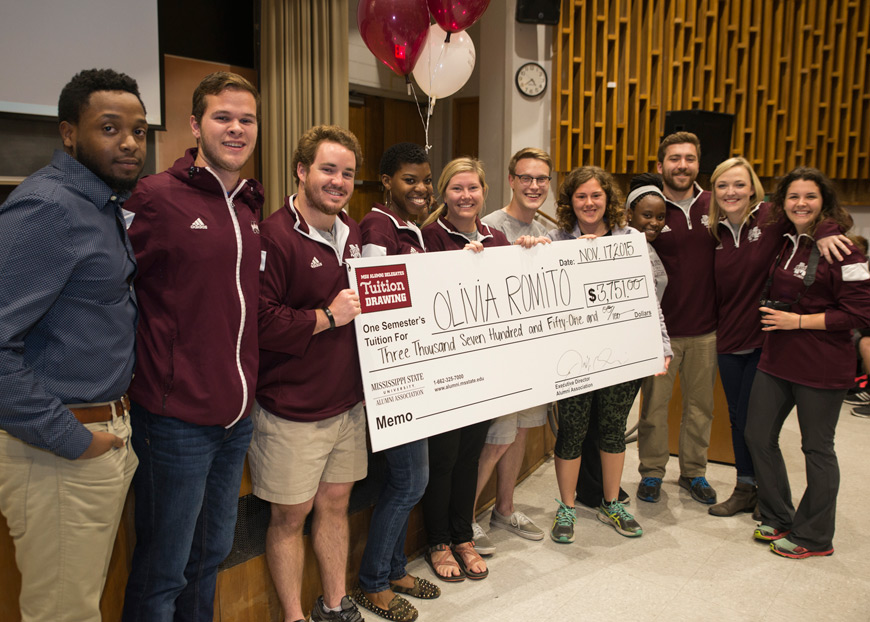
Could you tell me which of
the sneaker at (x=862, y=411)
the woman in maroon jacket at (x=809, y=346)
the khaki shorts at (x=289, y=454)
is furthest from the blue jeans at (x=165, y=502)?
the sneaker at (x=862, y=411)

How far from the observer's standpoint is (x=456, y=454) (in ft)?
8.12

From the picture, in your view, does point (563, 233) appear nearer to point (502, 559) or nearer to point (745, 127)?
point (502, 559)

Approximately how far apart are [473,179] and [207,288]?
1.15 meters

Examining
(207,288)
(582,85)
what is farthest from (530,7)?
(207,288)

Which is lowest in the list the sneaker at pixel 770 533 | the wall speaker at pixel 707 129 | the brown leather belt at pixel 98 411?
the sneaker at pixel 770 533

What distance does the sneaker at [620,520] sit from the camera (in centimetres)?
296

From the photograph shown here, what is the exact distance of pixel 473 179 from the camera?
2400 millimetres

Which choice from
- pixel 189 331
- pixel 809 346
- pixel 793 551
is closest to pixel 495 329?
pixel 189 331

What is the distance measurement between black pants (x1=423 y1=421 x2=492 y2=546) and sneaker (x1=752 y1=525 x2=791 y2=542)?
132 centimetres

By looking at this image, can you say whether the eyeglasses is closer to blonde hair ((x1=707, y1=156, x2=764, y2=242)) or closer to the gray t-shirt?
the gray t-shirt

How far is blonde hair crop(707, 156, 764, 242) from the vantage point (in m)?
3.06

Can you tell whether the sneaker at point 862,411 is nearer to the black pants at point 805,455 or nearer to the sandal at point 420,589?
the black pants at point 805,455

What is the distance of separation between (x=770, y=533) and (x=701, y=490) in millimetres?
474

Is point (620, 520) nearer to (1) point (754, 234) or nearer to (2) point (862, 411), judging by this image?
(1) point (754, 234)
